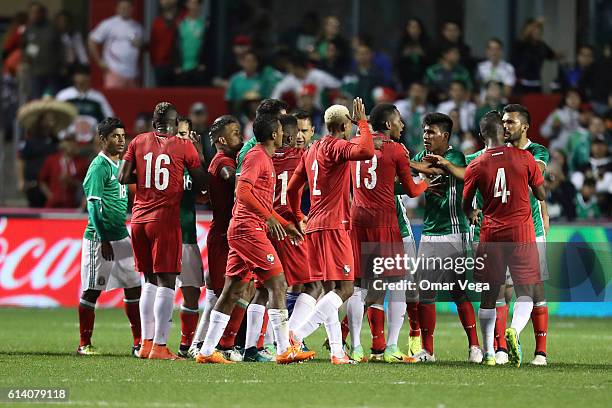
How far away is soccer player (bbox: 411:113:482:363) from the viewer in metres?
13.0

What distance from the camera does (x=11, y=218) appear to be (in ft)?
65.8

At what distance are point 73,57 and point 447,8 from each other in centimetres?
671

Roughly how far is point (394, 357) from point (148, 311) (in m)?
2.30

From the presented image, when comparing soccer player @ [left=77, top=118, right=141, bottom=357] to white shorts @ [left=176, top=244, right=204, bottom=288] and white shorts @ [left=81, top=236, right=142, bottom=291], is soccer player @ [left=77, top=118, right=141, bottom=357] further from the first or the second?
white shorts @ [left=176, top=244, right=204, bottom=288]

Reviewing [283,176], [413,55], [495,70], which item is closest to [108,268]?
[283,176]

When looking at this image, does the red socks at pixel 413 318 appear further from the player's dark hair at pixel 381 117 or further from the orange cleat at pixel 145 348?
the orange cleat at pixel 145 348

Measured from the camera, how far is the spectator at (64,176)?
851 inches

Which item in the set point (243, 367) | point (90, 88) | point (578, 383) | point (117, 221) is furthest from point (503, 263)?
point (90, 88)

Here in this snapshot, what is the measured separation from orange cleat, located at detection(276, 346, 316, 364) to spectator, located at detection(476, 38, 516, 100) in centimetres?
1092

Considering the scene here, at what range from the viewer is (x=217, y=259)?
13.2 m

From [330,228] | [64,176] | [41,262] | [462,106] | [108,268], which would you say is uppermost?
[462,106]

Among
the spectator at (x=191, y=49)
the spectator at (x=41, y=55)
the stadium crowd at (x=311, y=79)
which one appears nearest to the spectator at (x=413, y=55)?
the stadium crowd at (x=311, y=79)

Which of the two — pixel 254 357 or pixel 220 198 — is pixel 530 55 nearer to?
pixel 220 198

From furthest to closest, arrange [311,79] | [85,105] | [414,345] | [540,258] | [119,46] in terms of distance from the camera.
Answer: [119,46] → [85,105] → [311,79] → [414,345] → [540,258]
